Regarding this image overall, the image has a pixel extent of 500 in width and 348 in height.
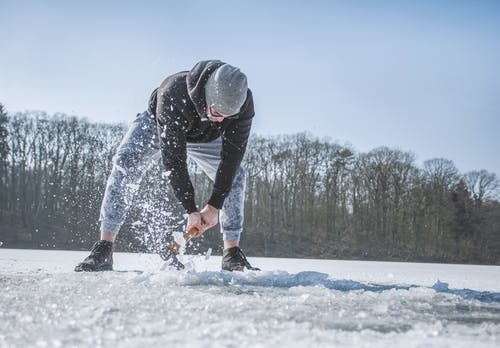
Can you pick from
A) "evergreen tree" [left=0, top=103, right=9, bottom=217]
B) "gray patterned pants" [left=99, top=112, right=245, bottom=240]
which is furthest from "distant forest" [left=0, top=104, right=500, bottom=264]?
"gray patterned pants" [left=99, top=112, right=245, bottom=240]

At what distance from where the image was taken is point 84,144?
2761cm

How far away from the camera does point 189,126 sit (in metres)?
2.40

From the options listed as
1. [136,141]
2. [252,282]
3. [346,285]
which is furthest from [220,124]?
[346,285]

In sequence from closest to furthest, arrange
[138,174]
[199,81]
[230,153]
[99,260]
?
[199,81] < [99,260] < [230,153] < [138,174]

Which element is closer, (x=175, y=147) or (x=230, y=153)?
(x=175, y=147)

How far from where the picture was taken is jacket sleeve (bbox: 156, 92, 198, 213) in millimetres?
2307

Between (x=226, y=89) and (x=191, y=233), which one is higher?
(x=226, y=89)

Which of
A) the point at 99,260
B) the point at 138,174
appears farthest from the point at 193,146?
the point at 99,260

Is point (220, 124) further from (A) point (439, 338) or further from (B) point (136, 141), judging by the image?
(A) point (439, 338)

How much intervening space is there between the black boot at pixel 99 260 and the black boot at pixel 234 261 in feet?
2.22

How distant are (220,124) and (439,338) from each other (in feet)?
5.92

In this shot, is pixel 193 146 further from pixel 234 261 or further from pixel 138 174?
pixel 234 261

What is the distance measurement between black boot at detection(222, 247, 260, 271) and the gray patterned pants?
0.35ft

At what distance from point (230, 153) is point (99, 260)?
3.19 ft
